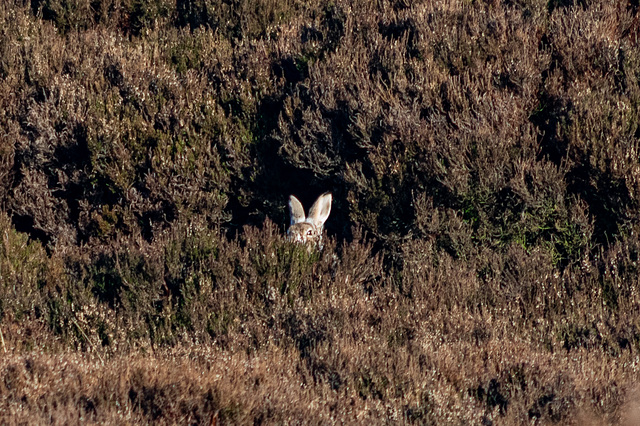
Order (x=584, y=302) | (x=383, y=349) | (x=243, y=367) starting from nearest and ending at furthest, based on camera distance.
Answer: (x=243, y=367) < (x=383, y=349) < (x=584, y=302)

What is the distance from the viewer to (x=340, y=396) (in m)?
5.04

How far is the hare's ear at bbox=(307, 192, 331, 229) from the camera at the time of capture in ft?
26.6

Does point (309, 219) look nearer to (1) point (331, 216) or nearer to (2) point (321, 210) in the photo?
(2) point (321, 210)

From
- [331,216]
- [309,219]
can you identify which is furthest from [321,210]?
[331,216]

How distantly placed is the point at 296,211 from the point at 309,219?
194 mm

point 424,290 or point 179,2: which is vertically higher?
point 179,2

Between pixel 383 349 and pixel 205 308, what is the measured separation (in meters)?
1.66

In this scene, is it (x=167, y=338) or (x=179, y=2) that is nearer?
(x=167, y=338)

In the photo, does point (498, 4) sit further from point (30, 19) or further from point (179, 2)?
point (30, 19)

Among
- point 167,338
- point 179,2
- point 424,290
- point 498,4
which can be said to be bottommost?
point 167,338

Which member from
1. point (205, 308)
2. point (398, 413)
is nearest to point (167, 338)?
point (205, 308)

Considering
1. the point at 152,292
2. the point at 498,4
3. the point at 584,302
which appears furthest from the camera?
the point at 498,4

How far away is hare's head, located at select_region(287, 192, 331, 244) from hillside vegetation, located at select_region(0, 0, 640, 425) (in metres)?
0.20

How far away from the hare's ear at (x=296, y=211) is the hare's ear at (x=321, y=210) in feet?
0.34
